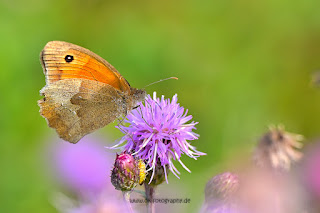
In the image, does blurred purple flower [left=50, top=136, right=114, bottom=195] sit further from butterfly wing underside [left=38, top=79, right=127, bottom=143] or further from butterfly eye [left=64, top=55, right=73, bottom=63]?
butterfly eye [left=64, top=55, right=73, bottom=63]

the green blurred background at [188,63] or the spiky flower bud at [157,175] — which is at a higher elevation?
the green blurred background at [188,63]

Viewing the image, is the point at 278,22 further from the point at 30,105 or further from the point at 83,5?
the point at 30,105

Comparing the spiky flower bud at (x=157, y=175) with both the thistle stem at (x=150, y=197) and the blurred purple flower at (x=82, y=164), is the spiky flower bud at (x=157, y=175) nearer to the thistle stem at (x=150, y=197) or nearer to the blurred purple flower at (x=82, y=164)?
the thistle stem at (x=150, y=197)

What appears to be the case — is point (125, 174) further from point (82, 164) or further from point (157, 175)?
point (82, 164)

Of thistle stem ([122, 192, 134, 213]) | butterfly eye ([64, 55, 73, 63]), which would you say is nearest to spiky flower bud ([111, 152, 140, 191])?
thistle stem ([122, 192, 134, 213])

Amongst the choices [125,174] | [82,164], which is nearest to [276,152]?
[125,174]

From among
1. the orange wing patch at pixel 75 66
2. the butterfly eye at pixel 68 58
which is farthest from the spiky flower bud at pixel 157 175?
the butterfly eye at pixel 68 58

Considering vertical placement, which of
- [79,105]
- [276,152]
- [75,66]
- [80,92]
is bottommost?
[276,152]
